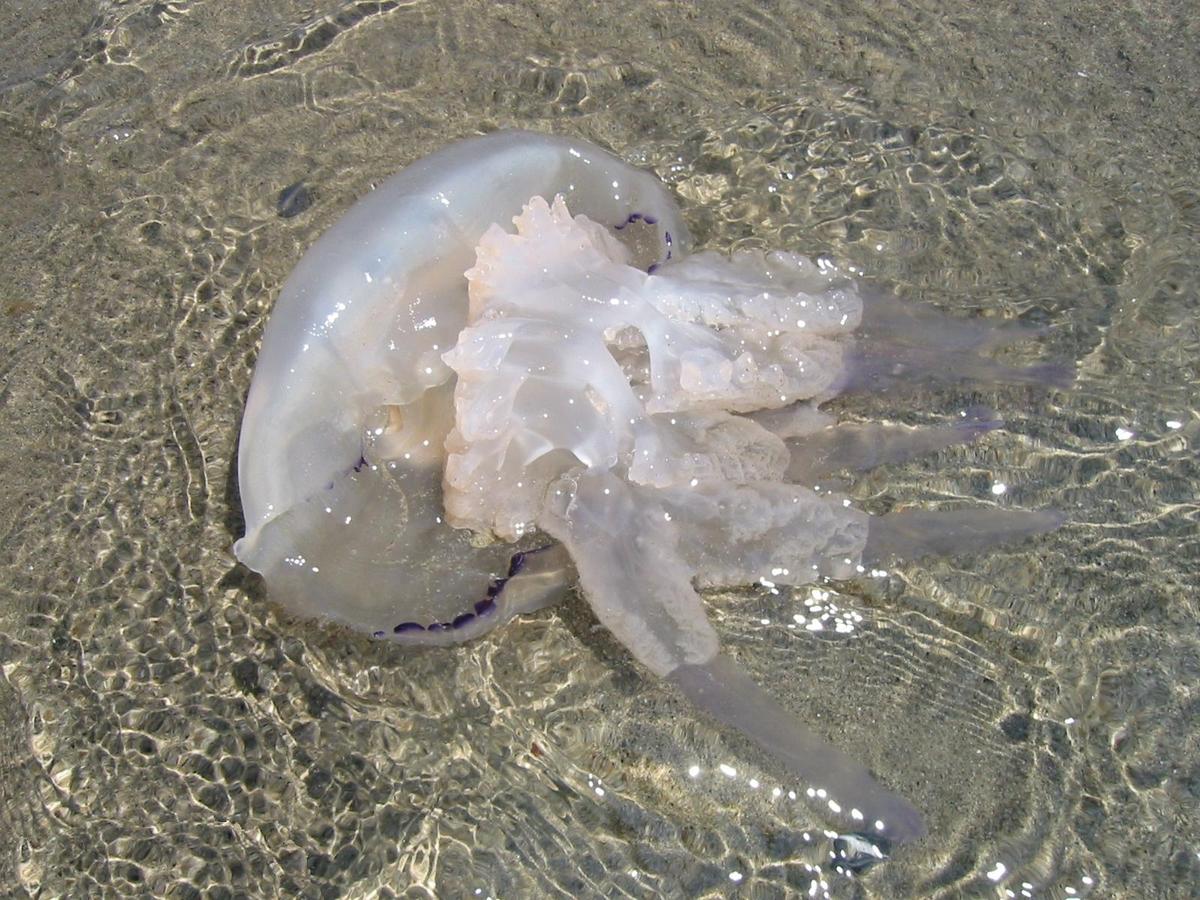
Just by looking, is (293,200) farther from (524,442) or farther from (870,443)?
(870,443)

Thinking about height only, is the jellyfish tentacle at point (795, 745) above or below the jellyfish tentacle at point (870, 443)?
below

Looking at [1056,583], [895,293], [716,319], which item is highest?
[716,319]

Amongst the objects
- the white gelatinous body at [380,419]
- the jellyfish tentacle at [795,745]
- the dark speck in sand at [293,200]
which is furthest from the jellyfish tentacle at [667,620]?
the dark speck in sand at [293,200]

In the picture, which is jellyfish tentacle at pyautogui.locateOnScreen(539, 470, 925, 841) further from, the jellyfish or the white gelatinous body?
the white gelatinous body

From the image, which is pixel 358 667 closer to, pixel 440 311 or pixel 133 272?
pixel 440 311

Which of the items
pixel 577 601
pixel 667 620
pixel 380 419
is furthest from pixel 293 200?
pixel 667 620

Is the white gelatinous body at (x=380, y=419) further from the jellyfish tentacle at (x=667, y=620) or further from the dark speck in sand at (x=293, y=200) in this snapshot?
the dark speck in sand at (x=293, y=200)

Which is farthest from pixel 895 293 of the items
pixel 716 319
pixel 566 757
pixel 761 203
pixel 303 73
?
pixel 303 73
